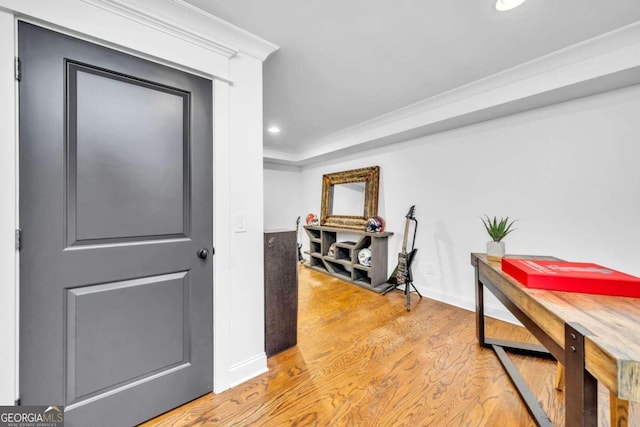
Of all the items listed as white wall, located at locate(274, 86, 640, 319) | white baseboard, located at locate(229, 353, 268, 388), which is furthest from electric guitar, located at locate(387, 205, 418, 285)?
white baseboard, located at locate(229, 353, 268, 388)

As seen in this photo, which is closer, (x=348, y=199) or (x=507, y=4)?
(x=507, y=4)

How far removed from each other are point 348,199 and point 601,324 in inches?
138

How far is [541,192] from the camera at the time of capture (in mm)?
2312

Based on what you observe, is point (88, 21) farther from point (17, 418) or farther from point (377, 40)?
point (17, 418)

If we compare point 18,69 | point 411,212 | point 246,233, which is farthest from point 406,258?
point 18,69

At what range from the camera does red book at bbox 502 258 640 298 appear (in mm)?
1009

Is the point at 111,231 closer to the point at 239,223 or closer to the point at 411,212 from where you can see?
the point at 239,223

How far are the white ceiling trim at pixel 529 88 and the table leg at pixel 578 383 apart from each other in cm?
Result: 210

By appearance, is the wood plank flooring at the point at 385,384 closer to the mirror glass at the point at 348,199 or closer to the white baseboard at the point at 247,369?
the white baseboard at the point at 247,369

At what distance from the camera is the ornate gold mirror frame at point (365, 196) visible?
12.3ft

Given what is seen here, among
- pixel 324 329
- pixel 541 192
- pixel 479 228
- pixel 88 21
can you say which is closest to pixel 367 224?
pixel 479 228

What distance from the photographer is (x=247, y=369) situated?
1651mm

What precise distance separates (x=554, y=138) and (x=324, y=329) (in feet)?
9.20

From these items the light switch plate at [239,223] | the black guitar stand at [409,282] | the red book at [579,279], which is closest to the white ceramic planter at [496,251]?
the red book at [579,279]
